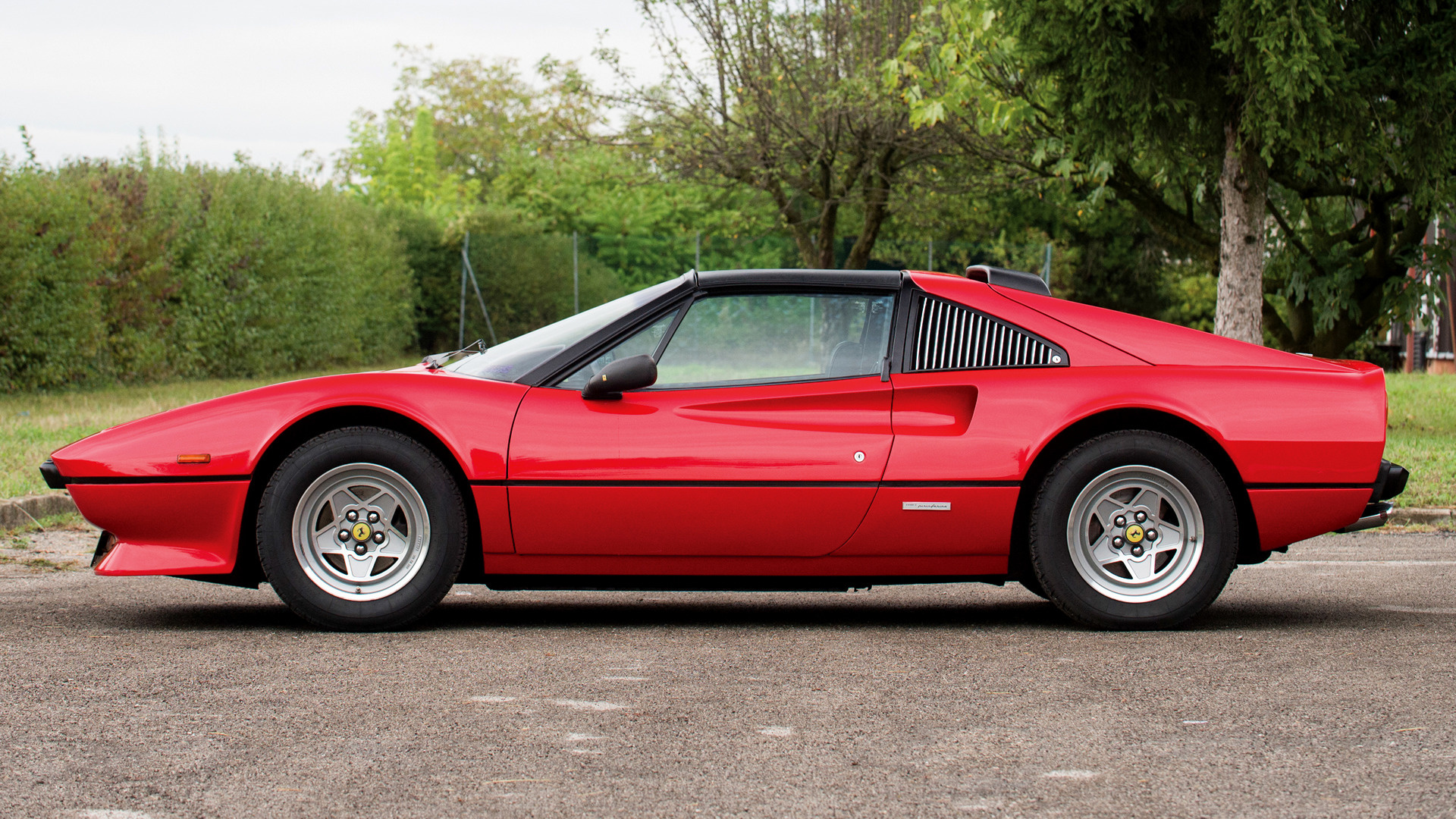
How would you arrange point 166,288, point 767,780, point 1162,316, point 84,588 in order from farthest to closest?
point 1162,316
point 166,288
point 84,588
point 767,780

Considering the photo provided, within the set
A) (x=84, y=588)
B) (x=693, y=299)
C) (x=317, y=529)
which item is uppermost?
(x=693, y=299)

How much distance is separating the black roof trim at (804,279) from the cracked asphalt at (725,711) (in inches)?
49.5

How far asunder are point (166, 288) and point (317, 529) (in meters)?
13.9

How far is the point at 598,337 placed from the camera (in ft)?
16.6

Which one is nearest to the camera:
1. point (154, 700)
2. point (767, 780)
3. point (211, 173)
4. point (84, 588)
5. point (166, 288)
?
point (767, 780)

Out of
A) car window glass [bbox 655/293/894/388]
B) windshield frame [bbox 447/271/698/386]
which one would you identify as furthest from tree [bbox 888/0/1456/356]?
windshield frame [bbox 447/271/698/386]

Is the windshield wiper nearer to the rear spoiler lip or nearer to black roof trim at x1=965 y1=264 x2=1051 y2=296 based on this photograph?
the rear spoiler lip

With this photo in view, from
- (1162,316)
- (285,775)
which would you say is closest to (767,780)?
(285,775)

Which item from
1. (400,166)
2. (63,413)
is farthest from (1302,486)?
(400,166)

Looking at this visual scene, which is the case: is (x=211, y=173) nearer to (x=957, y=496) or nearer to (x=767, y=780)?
(x=957, y=496)

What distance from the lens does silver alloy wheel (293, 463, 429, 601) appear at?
4816 mm

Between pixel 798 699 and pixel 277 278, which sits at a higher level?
pixel 277 278

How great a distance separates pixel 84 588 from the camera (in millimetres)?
5824

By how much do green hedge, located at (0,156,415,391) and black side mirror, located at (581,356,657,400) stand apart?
11.8 metres
